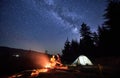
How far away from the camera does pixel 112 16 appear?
1152 inches

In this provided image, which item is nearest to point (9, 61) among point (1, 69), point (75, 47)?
point (1, 69)

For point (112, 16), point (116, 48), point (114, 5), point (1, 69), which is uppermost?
point (114, 5)

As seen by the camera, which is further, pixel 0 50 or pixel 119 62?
pixel 0 50

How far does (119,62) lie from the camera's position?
78.9 ft

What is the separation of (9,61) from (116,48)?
22963 mm

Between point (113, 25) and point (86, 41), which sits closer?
point (113, 25)

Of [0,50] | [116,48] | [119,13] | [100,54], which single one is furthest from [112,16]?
[0,50]

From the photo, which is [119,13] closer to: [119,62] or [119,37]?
[119,37]

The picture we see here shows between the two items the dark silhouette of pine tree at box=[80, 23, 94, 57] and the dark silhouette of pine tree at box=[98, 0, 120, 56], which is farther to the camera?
the dark silhouette of pine tree at box=[80, 23, 94, 57]

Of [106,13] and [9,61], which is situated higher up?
[106,13]

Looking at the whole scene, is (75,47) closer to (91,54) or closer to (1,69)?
(91,54)

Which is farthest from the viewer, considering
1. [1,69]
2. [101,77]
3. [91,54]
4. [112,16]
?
[91,54]

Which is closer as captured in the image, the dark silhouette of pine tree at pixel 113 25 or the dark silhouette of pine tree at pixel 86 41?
the dark silhouette of pine tree at pixel 113 25

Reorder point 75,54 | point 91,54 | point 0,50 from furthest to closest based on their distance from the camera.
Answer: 1. point 75,54
2. point 91,54
3. point 0,50
